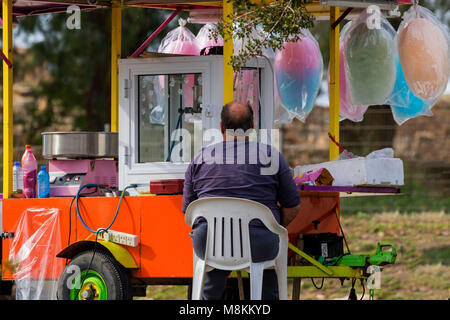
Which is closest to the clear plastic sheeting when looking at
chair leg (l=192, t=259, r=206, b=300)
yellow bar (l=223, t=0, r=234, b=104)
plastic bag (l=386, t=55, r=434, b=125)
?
yellow bar (l=223, t=0, r=234, b=104)

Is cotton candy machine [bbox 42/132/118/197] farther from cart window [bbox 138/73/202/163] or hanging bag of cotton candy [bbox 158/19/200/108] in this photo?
hanging bag of cotton candy [bbox 158/19/200/108]

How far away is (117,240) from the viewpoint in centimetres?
498

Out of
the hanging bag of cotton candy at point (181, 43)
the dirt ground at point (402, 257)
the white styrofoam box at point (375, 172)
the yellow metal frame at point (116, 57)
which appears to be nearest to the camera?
the white styrofoam box at point (375, 172)

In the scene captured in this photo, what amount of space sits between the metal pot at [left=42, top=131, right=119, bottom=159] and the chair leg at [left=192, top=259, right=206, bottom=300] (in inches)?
74.6

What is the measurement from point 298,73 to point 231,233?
225cm

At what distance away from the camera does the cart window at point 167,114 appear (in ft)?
17.0

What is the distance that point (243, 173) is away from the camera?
3922mm

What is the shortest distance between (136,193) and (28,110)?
712cm

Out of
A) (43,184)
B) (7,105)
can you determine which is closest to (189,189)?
(43,184)

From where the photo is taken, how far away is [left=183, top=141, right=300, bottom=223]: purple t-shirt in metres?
3.92

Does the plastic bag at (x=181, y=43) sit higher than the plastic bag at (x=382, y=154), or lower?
higher

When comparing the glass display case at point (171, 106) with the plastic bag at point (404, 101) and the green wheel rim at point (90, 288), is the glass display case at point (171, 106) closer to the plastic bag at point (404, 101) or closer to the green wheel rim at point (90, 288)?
the green wheel rim at point (90, 288)

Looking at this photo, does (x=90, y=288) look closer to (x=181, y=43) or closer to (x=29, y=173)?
(x=29, y=173)

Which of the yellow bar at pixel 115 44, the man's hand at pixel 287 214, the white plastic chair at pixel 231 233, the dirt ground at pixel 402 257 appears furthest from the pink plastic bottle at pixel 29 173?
the dirt ground at pixel 402 257
